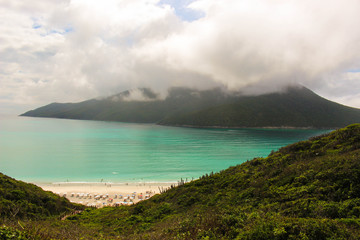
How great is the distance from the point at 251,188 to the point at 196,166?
120ft

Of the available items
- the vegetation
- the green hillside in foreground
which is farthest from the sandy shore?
the green hillside in foreground

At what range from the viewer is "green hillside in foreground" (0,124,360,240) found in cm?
724

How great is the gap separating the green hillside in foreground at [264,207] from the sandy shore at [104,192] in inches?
348

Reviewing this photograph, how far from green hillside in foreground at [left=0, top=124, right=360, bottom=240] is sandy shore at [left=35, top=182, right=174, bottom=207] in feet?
29.0

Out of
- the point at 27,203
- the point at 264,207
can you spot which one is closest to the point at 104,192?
the point at 27,203

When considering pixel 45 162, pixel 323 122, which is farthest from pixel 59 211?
pixel 323 122

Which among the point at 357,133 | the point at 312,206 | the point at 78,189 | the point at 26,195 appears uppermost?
the point at 357,133

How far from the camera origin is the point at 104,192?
3403 centimetres

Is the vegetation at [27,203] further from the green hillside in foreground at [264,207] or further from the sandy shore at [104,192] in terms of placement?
the sandy shore at [104,192]

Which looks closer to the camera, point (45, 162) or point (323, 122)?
point (45, 162)

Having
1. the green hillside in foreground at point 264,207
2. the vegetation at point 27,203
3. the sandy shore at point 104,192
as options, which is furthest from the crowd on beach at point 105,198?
the vegetation at point 27,203

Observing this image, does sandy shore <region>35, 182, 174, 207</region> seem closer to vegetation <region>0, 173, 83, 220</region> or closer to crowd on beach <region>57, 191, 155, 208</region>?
crowd on beach <region>57, 191, 155, 208</region>

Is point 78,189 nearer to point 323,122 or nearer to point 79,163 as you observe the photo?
point 79,163

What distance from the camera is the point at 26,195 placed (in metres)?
18.1
